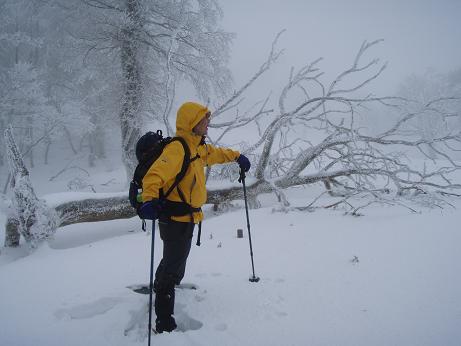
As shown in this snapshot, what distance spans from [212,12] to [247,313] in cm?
1028

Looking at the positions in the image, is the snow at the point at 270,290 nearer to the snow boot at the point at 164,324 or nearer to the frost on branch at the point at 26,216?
the snow boot at the point at 164,324

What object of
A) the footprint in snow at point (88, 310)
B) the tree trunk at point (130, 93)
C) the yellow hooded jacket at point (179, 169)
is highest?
the tree trunk at point (130, 93)

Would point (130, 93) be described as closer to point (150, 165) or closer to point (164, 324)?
point (150, 165)

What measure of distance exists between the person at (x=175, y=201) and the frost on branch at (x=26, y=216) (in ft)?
11.6

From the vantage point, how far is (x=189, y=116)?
2904 mm

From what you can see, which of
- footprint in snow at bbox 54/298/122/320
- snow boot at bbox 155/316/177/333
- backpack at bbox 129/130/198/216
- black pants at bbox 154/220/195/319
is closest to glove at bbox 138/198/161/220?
backpack at bbox 129/130/198/216

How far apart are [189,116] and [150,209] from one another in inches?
41.5

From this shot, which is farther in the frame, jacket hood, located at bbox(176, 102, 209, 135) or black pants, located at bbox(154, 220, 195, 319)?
jacket hood, located at bbox(176, 102, 209, 135)

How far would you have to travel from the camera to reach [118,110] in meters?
10.4

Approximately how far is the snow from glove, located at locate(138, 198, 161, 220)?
109cm

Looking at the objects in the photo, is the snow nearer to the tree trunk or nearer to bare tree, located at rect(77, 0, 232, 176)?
the tree trunk

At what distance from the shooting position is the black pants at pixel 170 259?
269cm

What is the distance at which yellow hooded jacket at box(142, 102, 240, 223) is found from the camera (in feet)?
8.01

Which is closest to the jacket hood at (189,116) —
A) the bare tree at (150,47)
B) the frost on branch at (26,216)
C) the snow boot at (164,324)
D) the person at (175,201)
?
the person at (175,201)
